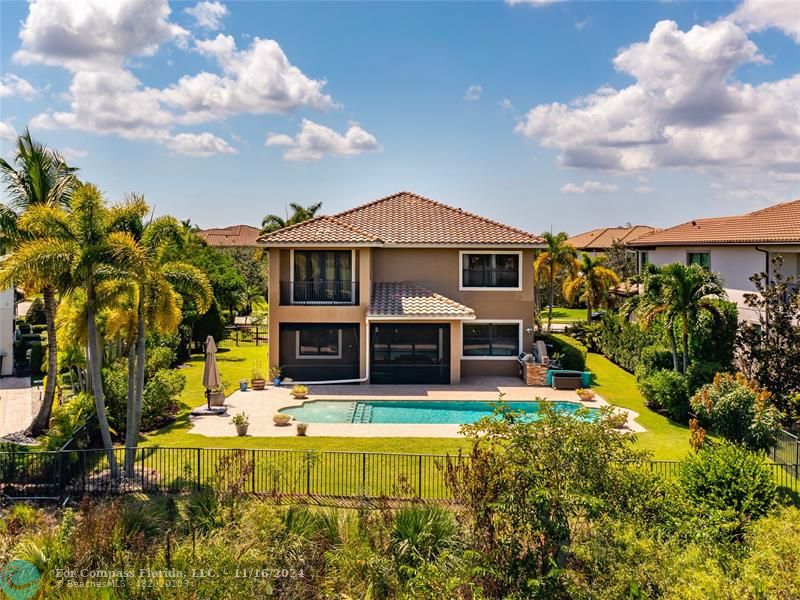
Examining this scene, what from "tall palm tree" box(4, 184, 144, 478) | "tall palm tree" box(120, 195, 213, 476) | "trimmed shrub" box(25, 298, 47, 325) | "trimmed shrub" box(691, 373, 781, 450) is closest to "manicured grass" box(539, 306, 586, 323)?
"trimmed shrub" box(691, 373, 781, 450)

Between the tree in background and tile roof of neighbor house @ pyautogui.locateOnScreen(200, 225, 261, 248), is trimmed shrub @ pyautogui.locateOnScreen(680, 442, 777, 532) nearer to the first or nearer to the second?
the tree in background

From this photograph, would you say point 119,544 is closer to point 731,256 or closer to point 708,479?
point 708,479

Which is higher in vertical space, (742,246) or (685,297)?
(742,246)

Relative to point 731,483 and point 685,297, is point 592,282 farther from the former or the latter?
point 731,483

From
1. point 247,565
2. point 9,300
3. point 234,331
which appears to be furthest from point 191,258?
point 247,565

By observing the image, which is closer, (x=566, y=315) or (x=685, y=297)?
(x=685, y=297)

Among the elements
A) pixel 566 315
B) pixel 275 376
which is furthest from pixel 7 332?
pixel 566 315

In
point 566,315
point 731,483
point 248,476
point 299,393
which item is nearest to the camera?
point 731,483
